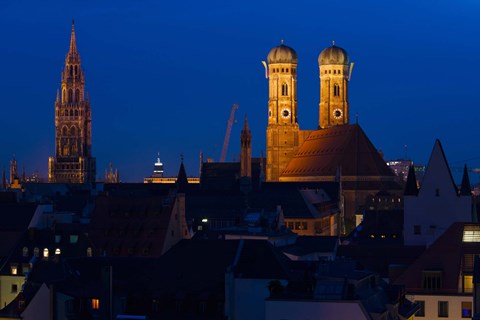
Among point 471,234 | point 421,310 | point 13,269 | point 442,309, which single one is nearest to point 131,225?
point 13,269

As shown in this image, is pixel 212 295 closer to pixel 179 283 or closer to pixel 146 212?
pixel 179 283

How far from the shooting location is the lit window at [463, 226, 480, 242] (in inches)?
3797

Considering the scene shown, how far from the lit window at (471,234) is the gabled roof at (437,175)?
74.0ft

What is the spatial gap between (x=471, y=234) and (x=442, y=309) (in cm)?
693

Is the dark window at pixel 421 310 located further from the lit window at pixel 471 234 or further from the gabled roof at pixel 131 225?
the gabled roof at pixel 131 225

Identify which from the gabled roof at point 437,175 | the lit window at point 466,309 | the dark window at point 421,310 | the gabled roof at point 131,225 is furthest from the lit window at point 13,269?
the lit window at point 466,309

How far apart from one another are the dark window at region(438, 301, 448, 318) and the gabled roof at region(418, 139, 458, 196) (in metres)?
28.8

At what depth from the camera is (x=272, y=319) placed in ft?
253

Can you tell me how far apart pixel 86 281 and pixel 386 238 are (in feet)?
176

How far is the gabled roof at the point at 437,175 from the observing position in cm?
12006

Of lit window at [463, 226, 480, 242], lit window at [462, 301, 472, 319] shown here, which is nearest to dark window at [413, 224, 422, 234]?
lit window at [463, 226, 480, 242]

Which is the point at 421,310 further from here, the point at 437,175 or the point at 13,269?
the point at 13,269

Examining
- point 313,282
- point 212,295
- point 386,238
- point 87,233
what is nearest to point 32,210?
point 87,233

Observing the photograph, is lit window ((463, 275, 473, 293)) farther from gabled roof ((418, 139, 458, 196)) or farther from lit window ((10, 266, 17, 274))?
lit window ((10, 266, 17, 274))
